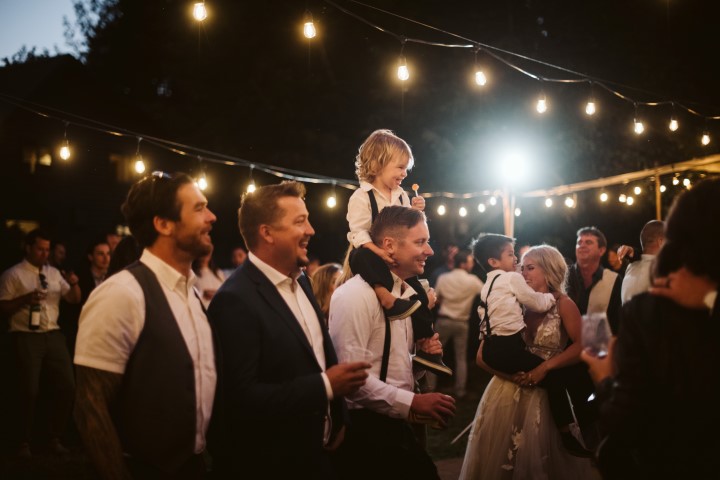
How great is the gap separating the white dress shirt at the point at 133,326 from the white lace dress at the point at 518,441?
2622mm

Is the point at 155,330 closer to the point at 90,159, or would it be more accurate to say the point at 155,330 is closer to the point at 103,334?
the point at 103,334

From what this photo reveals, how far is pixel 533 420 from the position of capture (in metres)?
4.50

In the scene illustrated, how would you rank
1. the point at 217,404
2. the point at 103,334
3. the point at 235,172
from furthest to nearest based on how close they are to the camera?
the point at 235,172 → the point at 217,404 → the point at 103,334

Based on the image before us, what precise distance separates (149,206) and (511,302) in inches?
111

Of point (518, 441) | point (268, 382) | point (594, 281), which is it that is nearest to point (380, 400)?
point (268, 382)

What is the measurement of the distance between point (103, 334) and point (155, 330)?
0.62ft

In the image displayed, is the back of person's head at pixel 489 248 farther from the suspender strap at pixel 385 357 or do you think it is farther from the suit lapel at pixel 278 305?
the suit lapel at pixel 278 305

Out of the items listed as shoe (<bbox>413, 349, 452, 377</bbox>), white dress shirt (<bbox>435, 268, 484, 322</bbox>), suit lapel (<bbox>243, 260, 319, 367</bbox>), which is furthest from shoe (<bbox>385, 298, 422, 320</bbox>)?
white dress shirt (<bbox>435, 268, 484, 322</bbox>)

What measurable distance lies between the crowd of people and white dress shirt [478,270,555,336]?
0.01 metres

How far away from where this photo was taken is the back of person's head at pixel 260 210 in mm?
2984

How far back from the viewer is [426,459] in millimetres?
3322

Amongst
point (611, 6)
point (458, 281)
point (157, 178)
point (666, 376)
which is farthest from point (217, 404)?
point (611, 6)

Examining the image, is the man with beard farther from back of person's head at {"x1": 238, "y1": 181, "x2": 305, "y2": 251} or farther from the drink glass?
the drink glass

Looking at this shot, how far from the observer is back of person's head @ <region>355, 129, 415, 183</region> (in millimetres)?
4234
